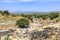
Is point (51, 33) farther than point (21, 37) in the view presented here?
No

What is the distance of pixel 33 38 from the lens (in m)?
12.6

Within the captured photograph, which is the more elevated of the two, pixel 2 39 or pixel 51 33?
pixel 51 33

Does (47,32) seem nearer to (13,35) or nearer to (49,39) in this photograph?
(49,39)

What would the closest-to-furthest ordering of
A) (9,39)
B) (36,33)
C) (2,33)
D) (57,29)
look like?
(57,29), (36,33), (9,39), (2,33)

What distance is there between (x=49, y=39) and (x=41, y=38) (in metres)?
0.65

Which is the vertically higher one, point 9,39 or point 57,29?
point 57,29

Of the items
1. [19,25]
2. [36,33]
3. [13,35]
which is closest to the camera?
[36,33]

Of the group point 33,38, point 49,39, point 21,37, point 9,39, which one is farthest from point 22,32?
point 49,39

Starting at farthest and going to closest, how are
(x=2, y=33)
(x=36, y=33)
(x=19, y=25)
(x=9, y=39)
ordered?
1. (x=19, y=25)
2. (x=2, y=33)
3. (x=9, y=39)
4. (x=36, y=33)

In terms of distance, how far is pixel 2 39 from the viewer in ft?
52.6

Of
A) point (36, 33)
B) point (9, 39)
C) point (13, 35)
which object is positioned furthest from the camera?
point (13, 35)

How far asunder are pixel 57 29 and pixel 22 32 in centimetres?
503

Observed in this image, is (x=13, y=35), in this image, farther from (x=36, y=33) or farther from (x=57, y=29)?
(x=57, y=29)

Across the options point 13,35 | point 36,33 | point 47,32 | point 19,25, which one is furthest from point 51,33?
point 19,25
